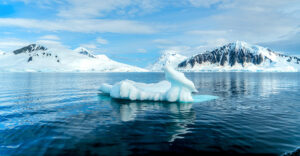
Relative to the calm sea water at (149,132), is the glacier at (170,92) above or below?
above

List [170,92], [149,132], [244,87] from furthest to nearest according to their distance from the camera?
[244,87]
[170,92]
[149,132]

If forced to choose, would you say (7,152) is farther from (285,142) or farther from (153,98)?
(153,98)

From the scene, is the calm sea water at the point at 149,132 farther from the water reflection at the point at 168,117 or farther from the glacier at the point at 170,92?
the glacier at the point at 170,92

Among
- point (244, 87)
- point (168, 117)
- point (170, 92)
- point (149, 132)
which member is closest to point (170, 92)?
point (170, 92)

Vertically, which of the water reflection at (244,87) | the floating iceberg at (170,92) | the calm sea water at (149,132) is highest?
the floating iceberg at (170,92)

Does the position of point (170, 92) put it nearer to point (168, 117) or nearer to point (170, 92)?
point (170, 92)

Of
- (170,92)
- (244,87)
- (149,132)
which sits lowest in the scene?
(149,132)

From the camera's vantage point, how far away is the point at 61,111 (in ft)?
64.0

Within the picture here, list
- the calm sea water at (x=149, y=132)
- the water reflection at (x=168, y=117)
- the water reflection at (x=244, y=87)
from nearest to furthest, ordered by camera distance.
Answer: the calm sea water at (x=149, y=132)
the water reflection at (x=168, y=117)
the water reflection at (x=244, y=87)

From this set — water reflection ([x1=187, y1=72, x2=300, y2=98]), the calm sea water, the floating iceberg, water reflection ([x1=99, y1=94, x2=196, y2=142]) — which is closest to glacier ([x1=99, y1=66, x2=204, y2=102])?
the floating iceberg

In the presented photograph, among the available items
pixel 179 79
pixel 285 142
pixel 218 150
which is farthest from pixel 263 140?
pixel 179 79

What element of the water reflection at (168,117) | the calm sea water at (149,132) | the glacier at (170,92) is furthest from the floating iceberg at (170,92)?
the calm sea water at (149,132)

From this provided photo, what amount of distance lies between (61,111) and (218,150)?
15.6 meters

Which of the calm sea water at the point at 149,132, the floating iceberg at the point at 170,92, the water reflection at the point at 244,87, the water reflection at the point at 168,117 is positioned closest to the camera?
the calm sea water at the point at 149,132
